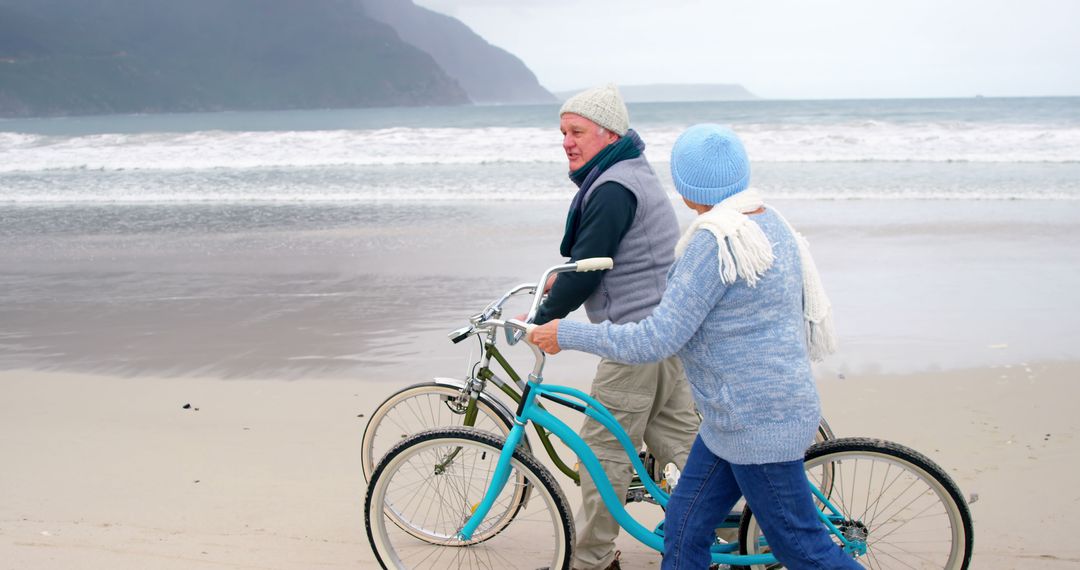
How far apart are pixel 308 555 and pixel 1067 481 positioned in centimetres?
314

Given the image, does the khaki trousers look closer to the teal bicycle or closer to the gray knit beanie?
the teal bicycle

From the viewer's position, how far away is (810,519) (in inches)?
88.0

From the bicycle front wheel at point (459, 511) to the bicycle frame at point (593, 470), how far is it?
0.23ft

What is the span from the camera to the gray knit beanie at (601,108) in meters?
2.77

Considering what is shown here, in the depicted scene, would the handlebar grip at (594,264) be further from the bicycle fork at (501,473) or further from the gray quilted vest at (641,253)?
the bicycle fork at (501,473)

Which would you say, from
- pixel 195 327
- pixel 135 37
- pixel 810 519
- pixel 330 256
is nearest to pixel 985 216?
pixel 330 256

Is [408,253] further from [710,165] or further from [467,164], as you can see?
[467,164]

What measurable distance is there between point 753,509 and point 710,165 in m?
0.89

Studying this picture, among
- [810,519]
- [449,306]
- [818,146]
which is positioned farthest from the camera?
[818,146]

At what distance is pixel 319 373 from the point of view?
5371 millimetres

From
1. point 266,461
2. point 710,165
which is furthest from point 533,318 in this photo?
point 266,461

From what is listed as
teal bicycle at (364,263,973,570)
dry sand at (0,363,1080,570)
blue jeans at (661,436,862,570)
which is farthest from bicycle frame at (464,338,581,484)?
blue jeans at (661,436,862,570)

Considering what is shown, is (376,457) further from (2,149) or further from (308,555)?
(2,149)

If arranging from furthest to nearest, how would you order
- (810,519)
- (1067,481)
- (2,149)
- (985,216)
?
Result: (2,149) → (985,216) → (1067,481) → (810,519)
